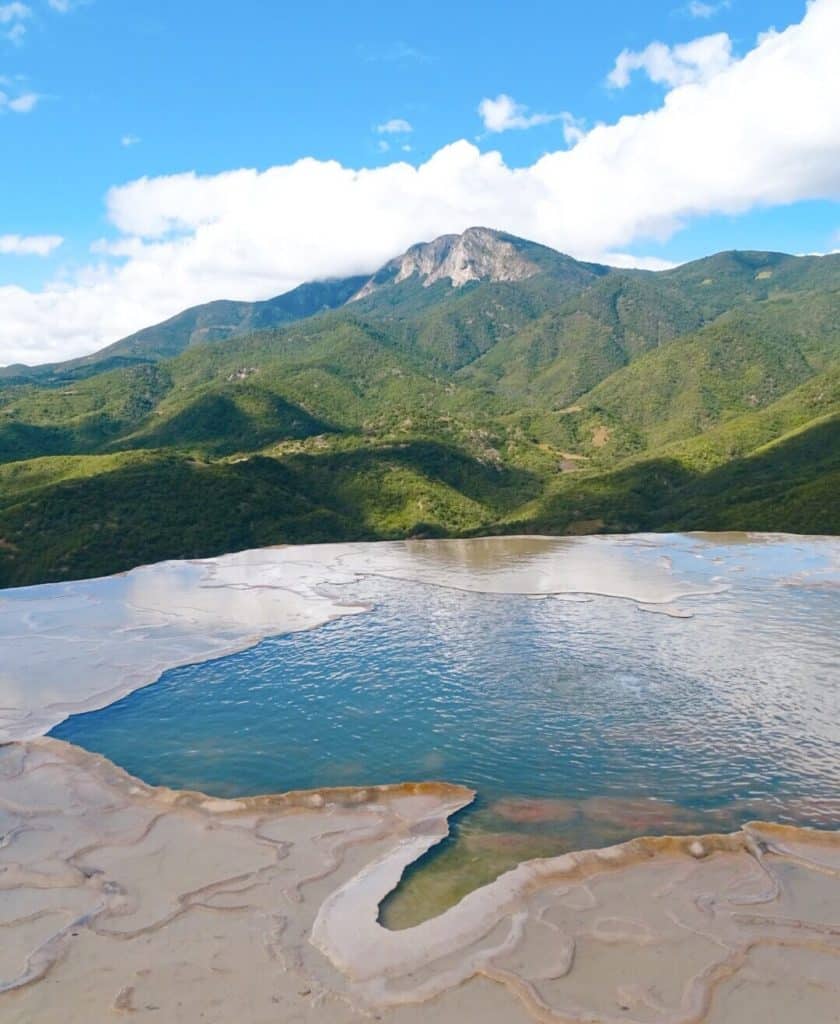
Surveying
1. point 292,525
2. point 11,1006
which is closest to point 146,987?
point 11,1006

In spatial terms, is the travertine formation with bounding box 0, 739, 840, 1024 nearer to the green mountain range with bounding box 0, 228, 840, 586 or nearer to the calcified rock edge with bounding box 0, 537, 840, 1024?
the calcified rock edge with bounding box 0, 537, 840, 1024

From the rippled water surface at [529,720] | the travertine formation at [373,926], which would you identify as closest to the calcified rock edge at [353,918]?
the travertine formation at [373,926]

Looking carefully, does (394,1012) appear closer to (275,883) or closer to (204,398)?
(275,883)

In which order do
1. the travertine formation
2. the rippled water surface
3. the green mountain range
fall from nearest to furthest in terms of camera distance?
the travertine formation
the rippled water surface
the green mountain range

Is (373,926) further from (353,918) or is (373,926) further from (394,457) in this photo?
(394,457)

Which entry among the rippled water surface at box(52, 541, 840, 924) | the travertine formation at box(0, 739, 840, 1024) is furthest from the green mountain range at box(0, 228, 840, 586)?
the travertine formation at box(0, 739, 840, 1024)

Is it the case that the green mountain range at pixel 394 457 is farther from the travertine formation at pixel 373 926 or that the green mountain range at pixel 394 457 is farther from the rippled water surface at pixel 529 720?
the travertine formation at pixel 373 926

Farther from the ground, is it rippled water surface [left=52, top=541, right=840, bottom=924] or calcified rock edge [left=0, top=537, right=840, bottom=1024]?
rippled water surface [left=52, top=541, right=840, bottom=924]

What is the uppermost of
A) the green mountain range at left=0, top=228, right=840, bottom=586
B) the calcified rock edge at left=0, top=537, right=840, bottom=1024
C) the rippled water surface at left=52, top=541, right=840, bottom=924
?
the green mountain range at left=0, top=228, right=840, bottom=586
